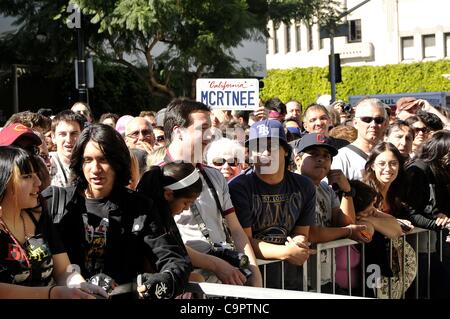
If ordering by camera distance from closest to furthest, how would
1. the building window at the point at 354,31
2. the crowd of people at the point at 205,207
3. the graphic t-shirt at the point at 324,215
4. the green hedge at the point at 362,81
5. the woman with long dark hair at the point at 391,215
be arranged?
1. the crowd of people at the point at 205,207
2. the graphic t-shirt at the point at 324,215
3. the woman with long dark hair at the point at 391,215
4. the green hedge at the point at 362,81
5. the building window at the point at 354,31

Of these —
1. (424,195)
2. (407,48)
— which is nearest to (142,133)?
(424,195)

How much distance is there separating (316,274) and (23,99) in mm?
21004

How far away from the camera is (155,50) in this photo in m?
28.6

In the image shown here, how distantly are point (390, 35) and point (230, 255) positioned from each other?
46.7m

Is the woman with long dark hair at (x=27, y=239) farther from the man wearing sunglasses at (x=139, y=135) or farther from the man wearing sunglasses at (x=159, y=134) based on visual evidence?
the man wearing sunglasses at (x=159, y=134)

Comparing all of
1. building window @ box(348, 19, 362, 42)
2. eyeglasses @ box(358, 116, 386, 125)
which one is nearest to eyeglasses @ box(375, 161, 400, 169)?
eyeglasses @ box(358, 116, 386, 125)

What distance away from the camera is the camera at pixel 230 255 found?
16.6ft

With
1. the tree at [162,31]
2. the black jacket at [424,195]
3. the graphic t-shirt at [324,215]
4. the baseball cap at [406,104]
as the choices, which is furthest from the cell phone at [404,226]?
the tree at [162,31]

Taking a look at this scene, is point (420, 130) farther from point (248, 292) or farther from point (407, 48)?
point (407, 48)

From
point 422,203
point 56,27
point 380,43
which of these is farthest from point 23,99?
point 380,43

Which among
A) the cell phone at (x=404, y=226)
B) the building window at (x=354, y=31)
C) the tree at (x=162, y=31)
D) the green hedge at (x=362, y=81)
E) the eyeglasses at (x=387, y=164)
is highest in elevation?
the building window at (x=354, y=31)

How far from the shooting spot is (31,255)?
13.4ft

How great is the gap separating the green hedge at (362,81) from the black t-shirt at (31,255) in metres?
38.7

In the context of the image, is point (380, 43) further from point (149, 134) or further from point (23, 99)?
point (149, 134)
